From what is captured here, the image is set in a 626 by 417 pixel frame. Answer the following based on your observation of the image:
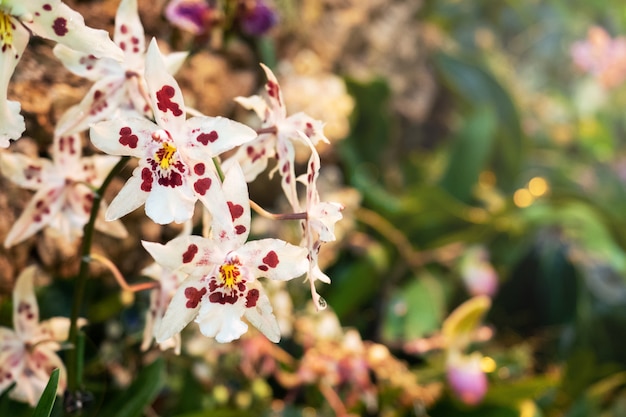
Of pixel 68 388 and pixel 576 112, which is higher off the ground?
pixel 576 112

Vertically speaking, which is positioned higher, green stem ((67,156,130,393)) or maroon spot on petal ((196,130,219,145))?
maroon spot on petal ((196,130,219,145))

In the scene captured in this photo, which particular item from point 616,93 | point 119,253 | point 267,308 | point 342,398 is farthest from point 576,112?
point 267,308

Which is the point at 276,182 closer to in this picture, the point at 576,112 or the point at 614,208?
the point at 614,208

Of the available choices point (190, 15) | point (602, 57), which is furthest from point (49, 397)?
point (602, 57)

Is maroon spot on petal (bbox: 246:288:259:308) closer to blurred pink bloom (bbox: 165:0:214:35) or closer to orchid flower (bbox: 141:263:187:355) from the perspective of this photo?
orchid flower (bbox: 141:263:187:355)

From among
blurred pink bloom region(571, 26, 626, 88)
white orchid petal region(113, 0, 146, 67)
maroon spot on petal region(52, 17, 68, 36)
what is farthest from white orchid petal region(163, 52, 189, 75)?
blurred pink bloom region(571, 26, 626, 88)

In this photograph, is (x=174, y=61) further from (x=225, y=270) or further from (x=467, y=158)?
(x=467, y=158)
